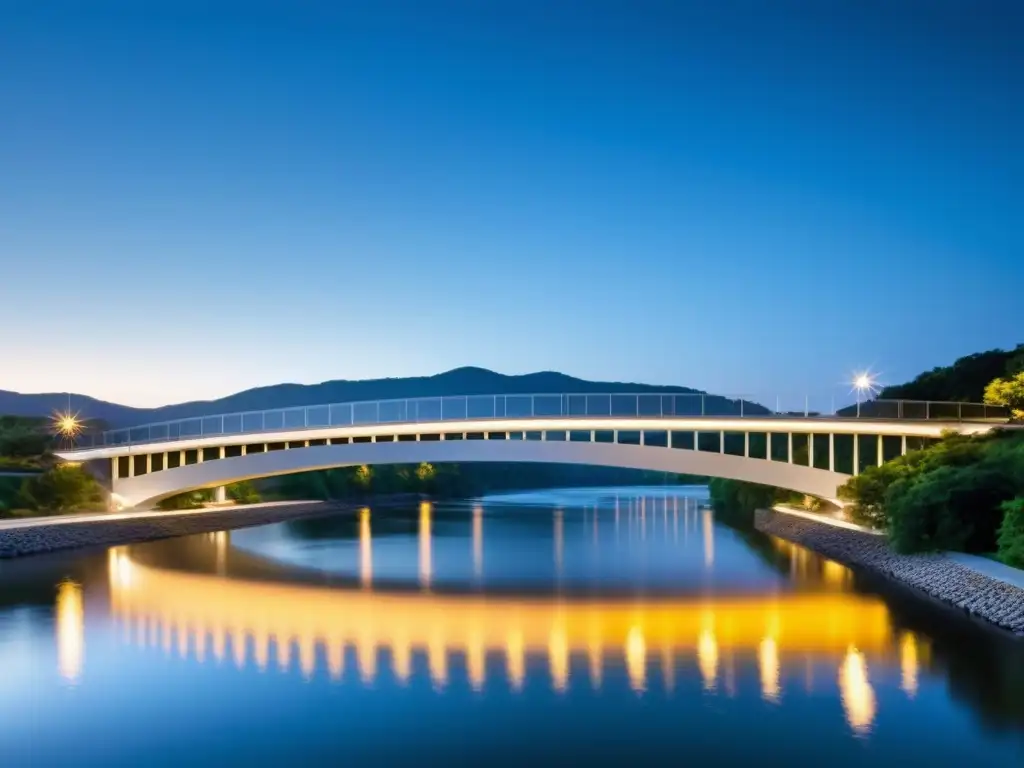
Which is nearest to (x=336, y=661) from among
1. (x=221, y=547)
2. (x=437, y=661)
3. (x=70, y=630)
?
(x=437, y=661)

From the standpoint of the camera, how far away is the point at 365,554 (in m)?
47.8

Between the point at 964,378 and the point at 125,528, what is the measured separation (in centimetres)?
4687

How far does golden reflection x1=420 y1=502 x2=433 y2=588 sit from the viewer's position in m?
38.4

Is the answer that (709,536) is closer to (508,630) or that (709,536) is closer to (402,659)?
(508,630)

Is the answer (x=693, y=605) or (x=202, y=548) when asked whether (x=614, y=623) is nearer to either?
(x=693, y=605)

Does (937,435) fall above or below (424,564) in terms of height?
above

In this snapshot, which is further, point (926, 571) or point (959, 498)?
point (959, 498)

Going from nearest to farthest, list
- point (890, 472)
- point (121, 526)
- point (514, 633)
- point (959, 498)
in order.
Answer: point (514, 633) → point (959, 498) → point (890, 472) → point (121, 526)

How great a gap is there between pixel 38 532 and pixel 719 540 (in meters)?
30.6

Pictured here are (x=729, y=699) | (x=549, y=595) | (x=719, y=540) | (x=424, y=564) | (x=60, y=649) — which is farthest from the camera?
(x=719, y=540)

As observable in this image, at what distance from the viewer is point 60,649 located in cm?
2409

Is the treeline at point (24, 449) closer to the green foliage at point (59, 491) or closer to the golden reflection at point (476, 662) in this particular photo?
the green foliage at point (59, 491)

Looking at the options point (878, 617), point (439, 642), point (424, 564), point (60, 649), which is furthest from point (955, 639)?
point (424, 564)

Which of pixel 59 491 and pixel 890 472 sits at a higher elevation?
pixel 890 472
